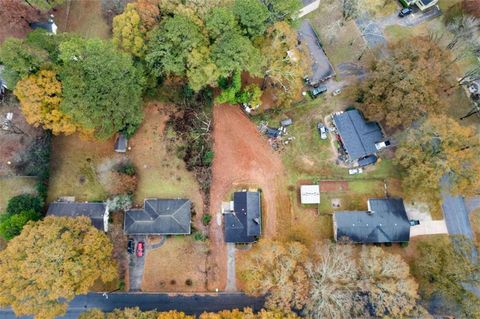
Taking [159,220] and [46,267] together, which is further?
[159,220]

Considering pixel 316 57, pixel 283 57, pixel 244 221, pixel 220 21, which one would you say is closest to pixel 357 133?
pixel 316 57

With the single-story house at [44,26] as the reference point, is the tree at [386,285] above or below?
below

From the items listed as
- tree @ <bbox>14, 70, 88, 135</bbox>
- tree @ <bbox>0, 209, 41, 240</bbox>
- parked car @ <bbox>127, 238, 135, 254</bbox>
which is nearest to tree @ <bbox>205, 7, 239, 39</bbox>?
tree @ <bbox>14, 70, 88, 135</bbox>

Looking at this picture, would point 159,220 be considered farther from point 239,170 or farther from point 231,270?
point 239,170

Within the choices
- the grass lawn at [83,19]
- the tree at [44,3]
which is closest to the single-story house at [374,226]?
the grass lawn at [83,19]

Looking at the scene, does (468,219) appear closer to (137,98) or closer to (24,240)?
(137,98)

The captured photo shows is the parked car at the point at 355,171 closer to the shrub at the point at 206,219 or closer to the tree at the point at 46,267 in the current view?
the shrub at the point at 206,219
